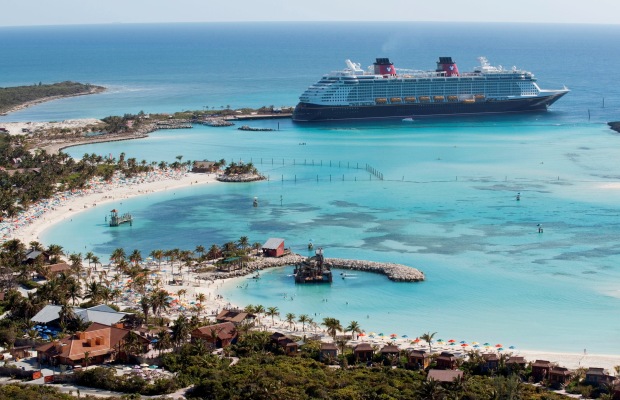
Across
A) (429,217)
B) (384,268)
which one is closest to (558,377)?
(384,268)

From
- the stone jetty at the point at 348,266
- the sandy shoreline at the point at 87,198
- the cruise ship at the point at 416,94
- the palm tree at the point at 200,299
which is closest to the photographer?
the palm tree at the point at 200,299

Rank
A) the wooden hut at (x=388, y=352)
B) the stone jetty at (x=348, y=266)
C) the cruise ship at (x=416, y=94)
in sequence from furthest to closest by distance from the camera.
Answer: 1. the cruise ship at (x=416, y=94)
2. the stone jetty at (x=348, y=266)
3. the wooden hut at (x=388, y=352)

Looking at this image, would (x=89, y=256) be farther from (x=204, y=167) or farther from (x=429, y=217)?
(x=204, y=167)

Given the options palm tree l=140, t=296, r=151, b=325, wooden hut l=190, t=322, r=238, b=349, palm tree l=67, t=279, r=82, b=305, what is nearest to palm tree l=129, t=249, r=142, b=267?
palm tree l=67, t=279, r=82, b=305

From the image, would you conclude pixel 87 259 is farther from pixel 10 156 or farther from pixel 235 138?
pixel 235 138

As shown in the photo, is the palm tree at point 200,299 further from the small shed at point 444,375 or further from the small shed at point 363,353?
the small shed at point 444,375

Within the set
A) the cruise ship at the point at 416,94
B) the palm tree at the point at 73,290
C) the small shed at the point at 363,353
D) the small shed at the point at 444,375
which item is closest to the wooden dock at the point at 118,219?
the palm tree at the point at 73,290

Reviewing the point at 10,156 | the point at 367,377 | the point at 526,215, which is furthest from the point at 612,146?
the point at 367,377
